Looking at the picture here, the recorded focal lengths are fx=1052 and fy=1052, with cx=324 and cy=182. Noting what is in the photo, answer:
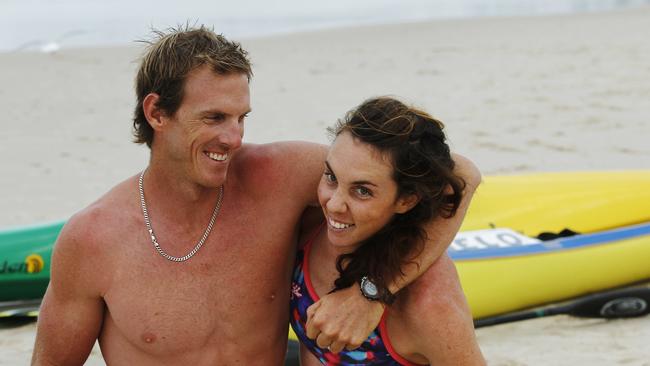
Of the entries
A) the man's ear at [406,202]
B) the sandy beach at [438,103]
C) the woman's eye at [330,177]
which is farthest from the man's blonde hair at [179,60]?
the sandy beach at [438,103]

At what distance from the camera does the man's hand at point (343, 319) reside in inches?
101

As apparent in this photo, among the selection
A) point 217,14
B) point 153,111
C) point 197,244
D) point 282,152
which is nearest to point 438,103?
point 282,152

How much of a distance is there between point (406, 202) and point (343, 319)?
324mm

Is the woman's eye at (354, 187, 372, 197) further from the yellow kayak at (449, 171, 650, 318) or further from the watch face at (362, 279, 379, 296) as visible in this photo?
the yellow kayak at (449, 171, 650, 318)

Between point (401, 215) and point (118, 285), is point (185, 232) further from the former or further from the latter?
point (401, 215)

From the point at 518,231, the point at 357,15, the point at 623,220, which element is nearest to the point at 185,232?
the point at 518,231

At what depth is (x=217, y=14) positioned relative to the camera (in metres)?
16.3

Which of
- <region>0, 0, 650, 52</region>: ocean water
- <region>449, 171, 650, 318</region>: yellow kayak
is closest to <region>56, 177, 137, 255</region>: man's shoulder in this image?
<region>449, 171, 650, 318</region>: yellow kayak

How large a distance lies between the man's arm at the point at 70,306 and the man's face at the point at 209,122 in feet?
1.22

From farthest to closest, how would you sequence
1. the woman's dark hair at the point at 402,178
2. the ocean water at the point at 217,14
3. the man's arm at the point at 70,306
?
the ocean water at the point at 217,14 < the man's arm at the point at 70,306 < the woman's dark hair at the point at 402,178

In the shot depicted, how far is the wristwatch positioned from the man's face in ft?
1.56

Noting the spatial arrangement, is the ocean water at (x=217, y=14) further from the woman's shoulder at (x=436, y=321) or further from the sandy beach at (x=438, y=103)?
the woman's shoulder at (x=436, y=321)

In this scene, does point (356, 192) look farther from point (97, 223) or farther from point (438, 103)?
point (438, 103)

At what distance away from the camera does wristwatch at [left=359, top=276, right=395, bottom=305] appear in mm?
2568
